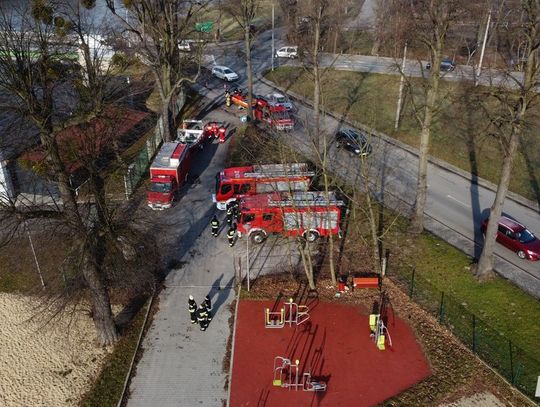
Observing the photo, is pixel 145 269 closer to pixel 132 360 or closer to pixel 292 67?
pixel 132 360

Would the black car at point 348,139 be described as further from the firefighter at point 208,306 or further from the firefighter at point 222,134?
the firefighter at point 208,306

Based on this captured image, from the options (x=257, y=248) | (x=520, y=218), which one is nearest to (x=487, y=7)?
(x=520, y=218)

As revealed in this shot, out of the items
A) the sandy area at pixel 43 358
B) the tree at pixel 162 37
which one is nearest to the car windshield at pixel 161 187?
the tree at pixel 162 37

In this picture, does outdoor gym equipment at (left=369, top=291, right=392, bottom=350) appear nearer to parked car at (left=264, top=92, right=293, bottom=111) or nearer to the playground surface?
the playground surface

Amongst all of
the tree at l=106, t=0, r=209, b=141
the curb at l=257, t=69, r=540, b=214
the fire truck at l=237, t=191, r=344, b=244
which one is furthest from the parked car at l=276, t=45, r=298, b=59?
the fire truck at l=237, t=191, r=344, b=244

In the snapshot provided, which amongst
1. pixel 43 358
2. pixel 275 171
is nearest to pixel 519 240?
pixel 275 171

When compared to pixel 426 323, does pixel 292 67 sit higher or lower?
higher
